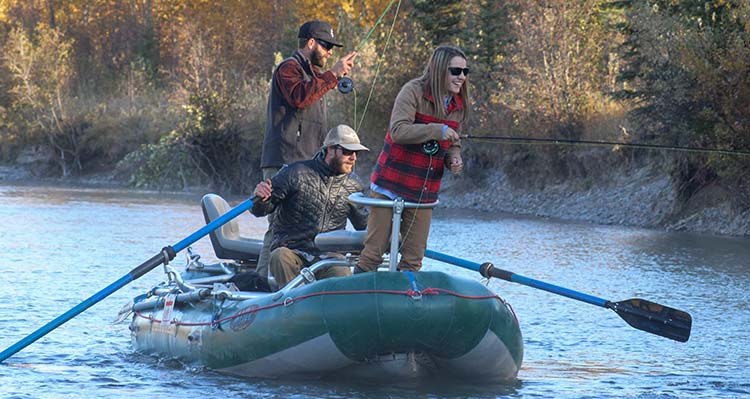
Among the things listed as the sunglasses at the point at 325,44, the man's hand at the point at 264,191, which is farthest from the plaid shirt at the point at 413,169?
the sunglasses at the point at 325,44

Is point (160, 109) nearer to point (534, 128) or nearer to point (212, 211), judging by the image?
point (534, 128)

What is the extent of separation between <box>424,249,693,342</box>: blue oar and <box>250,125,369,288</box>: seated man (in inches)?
28.1

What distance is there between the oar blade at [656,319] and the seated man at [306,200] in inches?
68.6

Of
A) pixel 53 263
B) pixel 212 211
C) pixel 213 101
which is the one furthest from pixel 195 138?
pixel 212 211

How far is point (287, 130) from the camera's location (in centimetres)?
912

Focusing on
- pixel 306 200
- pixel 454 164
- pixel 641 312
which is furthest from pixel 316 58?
pixel 641 312

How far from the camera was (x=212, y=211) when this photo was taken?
9648 millimetres

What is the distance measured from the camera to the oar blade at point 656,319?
26.9 ft

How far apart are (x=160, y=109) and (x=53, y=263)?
89.1 feet

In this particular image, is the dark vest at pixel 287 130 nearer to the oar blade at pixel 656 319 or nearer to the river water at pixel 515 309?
the river water at pixel 515 309

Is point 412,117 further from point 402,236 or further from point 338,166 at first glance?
point 338,166

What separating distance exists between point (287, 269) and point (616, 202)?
53.5 feet

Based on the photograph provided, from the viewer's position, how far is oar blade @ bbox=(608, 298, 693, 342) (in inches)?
323

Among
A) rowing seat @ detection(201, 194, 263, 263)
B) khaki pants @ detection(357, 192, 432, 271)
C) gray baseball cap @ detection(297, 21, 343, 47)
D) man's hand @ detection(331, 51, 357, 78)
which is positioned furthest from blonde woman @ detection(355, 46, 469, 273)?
rowing seat @ detection(201, 194, 263, 263)
